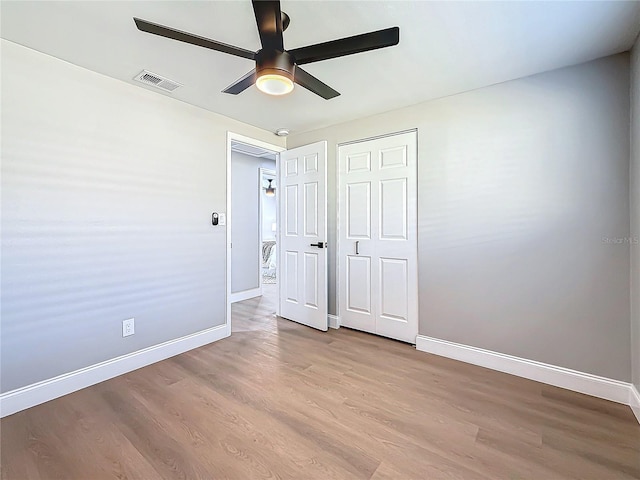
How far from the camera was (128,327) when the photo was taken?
2484 millimetres

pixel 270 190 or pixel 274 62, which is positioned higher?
pixel 270 190

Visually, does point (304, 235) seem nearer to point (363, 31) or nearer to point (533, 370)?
point (363, 31)

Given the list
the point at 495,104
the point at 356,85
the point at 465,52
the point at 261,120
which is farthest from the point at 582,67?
the point at 261,120

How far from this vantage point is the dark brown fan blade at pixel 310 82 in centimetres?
171

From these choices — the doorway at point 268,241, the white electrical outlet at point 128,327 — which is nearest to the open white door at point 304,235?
the doorway at point 268,241

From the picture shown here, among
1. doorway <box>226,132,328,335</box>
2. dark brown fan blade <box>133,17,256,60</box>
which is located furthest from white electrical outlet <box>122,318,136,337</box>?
dark brown fan blade <box>133,17,256,60</box>

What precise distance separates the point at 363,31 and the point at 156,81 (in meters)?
1.68

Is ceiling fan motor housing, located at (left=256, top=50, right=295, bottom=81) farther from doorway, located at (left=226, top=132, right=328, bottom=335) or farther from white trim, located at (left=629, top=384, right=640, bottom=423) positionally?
white trim, located at (left=629, top=384, right=640, bottom=423)

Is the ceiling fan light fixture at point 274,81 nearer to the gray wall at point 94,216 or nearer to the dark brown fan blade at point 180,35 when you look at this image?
the dark brown fan blade at point 180,35

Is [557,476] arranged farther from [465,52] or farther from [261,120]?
[261,120]

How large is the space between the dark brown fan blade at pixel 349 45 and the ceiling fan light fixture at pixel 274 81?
126 mm

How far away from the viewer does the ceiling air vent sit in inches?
91.2

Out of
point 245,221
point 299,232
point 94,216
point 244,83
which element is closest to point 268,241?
point 245,221

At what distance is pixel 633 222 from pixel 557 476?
1614mm
